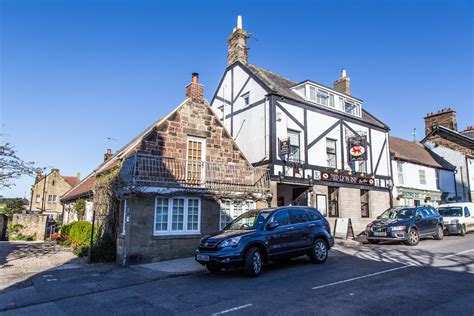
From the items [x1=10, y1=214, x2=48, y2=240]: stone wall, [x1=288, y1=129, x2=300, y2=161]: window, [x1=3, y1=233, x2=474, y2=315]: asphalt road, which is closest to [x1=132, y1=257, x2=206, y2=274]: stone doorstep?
[x1=3, y1=233, x2=474, y2=315]: asphalt road

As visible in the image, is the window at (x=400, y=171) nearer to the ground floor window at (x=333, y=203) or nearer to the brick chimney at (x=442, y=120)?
the ground floor window at (x=333, y=203)

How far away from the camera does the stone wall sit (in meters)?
23.7

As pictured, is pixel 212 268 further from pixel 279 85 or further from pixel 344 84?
pixel 344 84

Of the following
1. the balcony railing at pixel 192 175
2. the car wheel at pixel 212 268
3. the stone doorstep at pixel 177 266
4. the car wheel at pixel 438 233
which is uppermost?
the balcony railing at pixel 192 175

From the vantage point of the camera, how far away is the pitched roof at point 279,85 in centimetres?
1800

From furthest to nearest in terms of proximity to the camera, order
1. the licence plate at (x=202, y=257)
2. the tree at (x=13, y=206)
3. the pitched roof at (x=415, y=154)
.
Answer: the tree at (x=13, y=206) < the pitched roof at (x=415, y=154) < the licence plate at (x=202, y=257)

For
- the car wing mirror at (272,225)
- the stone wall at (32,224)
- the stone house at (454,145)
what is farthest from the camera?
the stone house at (454,145)

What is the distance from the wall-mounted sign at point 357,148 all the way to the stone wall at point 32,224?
843 inches

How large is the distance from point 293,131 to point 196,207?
24.4ft

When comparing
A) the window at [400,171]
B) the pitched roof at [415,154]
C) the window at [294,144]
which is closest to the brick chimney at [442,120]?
the pitched roof at [415,154]

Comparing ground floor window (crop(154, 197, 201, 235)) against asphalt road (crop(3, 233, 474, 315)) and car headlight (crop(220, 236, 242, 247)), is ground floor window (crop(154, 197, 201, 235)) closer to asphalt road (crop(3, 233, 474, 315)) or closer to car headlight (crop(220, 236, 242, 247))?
asphalt road (crop(3, 233, 474, 315))

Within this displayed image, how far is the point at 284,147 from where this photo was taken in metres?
16.6

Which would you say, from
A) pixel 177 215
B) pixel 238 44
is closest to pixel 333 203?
pixel 177 215

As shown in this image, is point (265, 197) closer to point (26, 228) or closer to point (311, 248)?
point (311, 248)
